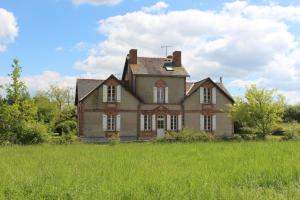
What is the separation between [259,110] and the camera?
121ft

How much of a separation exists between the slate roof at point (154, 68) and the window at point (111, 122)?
4.75 meters

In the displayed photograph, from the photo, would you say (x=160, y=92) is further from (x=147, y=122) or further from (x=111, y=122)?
(x=111, y=122)

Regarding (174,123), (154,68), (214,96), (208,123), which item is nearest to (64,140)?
(174,123)

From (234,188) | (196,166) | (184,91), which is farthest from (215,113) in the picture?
(234,188)

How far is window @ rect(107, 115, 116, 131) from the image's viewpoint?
41.9 metres

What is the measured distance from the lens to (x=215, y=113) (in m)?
44.9

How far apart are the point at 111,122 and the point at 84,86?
444 cm

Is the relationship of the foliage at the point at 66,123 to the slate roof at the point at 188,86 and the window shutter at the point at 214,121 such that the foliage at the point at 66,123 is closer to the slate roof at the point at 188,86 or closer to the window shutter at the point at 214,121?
the slate roof at the point at 188,86

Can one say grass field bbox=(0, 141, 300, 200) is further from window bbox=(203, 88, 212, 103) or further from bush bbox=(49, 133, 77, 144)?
window bbox=(203, 88, 212, 103)

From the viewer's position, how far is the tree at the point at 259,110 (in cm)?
3700

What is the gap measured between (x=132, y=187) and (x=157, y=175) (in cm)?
201

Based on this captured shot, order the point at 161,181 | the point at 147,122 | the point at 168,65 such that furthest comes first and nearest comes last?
the point at 168,65 < the point at 147,122 < the point at 161,181

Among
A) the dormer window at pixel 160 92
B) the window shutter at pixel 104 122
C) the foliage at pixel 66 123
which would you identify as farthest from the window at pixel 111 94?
the foliage at pixel 66 123

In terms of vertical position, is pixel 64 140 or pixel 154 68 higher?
pixel 154 68
